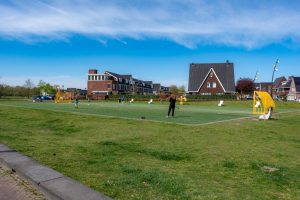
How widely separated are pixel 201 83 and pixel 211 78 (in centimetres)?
295

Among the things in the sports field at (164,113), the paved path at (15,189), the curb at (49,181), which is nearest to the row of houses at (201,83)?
the sports field at (164,113)

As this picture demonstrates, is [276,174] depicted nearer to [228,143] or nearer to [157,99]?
[228,143]

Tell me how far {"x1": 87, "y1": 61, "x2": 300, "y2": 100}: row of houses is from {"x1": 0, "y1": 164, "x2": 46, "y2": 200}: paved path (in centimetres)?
4592

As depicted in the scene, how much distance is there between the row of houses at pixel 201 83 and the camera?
262 feet

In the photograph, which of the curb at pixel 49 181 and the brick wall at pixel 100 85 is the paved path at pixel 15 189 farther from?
the brick wall at pixel 100 85

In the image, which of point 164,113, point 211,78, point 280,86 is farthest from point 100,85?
point 164,113

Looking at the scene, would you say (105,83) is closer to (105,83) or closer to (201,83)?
(105,83)

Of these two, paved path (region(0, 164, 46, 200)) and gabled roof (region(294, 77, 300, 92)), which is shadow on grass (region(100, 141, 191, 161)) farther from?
gabled roof (region(294, 77, 300, 92))

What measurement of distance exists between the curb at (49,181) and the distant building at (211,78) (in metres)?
75.5

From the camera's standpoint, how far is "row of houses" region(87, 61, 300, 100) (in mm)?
79812

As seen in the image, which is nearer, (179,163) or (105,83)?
(179,163)

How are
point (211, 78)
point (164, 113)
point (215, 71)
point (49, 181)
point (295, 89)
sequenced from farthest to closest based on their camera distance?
point (295, 89) → point (211, 78) → point (215, 71) → point (164, 113) → point (49, 181)

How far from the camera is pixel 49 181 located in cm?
568

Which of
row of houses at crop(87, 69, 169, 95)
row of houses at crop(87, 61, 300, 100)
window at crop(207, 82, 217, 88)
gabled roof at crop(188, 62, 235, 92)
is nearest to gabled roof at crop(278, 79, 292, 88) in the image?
row of houses at crop(87, 61, 300, 100)
